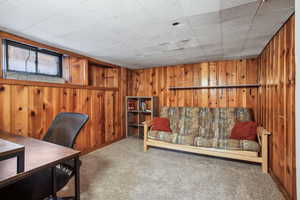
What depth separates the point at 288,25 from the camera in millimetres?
1549

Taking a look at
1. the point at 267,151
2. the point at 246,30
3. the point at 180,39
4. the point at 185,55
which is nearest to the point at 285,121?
the point at 267,151

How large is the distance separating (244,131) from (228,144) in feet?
1.23

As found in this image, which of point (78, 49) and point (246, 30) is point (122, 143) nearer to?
point (78, 49)

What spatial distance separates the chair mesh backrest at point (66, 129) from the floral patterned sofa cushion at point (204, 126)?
5.89 ft

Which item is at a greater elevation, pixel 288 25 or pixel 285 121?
pixel 288 25

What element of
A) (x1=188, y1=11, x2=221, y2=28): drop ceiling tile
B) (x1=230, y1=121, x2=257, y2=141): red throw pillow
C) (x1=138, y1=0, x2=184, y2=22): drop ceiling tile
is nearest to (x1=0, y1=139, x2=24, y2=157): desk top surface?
(x1=138, y1=0, x2=184, y2=22): drop ceiling tile

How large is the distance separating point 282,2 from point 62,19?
2100 millimetres

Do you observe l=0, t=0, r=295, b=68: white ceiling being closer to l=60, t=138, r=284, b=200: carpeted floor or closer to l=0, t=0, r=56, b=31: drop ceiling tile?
l=0, t=0, r=56, b=31: drop ceiling tile

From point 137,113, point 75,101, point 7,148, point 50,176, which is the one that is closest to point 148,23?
point 7,148

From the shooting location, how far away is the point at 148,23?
1.65 m

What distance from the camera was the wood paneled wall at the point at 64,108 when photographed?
1919mm

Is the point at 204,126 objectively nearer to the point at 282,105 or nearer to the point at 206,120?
the point at 206,120

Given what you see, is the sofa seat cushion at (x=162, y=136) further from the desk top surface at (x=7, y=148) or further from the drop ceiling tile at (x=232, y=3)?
the desk top surface at (x=7, y=148)

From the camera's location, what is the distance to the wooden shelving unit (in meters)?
3.92
